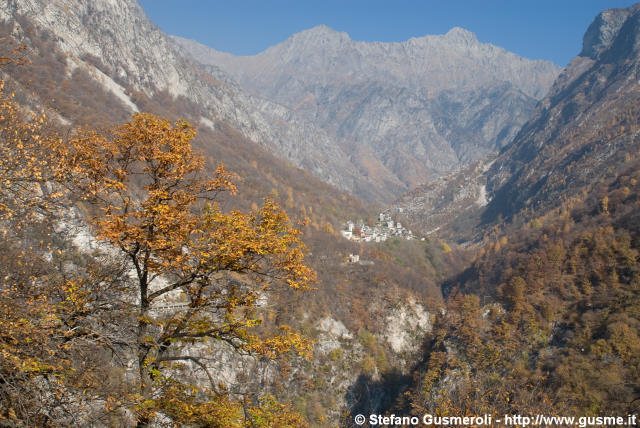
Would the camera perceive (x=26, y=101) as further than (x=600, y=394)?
Yes

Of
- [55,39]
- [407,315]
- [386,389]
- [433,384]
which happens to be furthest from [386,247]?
[55,39]

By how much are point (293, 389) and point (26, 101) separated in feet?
269

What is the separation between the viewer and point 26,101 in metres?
75.1

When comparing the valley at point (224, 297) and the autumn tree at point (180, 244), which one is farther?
the autumn tree at point (180, 244)

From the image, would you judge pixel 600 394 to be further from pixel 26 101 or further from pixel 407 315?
pixel 26 101

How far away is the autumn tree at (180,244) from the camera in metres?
10.5

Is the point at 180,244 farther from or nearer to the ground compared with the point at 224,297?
farther from the ground

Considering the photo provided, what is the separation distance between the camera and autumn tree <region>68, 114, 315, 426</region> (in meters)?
10.5

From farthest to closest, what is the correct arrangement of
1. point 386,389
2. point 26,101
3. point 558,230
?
point 558,230
point 386,389
point 26,101

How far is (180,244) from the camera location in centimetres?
1088

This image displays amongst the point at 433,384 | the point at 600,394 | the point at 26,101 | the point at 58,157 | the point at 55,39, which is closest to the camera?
the point at 58,157

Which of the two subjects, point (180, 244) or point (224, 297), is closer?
point (180, 244)

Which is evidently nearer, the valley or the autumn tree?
the valley

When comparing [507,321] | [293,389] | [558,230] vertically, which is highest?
[558,230]
